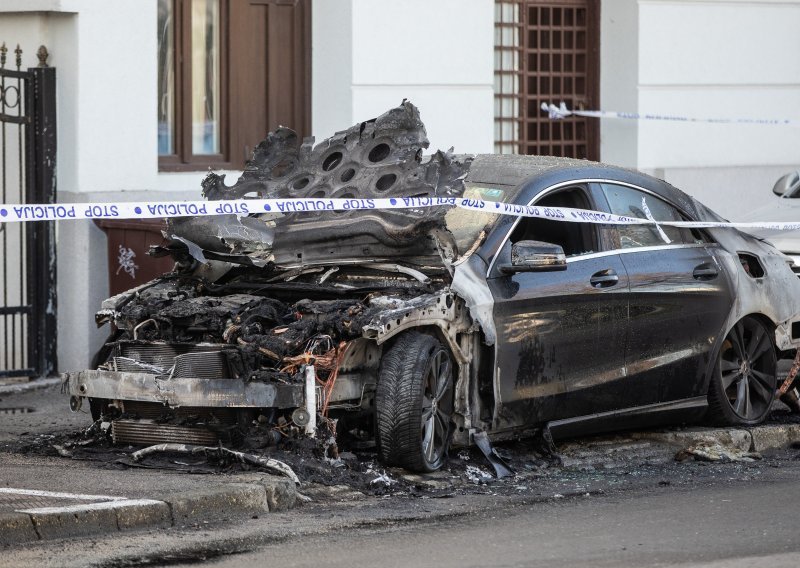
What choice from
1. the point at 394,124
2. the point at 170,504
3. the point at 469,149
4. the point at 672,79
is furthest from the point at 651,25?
the point at 170,504

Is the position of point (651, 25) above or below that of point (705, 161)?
above

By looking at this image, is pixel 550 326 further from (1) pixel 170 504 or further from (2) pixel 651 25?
(2) pixel 651 25

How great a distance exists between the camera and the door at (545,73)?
1700 centimetres

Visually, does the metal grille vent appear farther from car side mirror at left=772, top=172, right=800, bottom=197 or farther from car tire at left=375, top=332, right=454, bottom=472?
car side mirror at left=772, top=172, right=800, bottom=197

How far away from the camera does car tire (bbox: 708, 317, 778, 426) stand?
33.9 ft

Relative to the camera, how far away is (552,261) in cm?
909

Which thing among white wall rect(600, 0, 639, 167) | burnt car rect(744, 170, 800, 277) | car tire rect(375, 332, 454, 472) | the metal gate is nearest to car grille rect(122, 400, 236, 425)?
car tire rect(375, 332, 454, 472)

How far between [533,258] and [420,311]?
77 centimetres

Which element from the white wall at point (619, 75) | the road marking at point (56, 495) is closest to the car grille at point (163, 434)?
the road marking at point (56, 495)

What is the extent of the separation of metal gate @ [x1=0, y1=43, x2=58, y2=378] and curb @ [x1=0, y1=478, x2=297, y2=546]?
536 centimetres

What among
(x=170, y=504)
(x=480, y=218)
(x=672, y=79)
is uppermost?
(x=672, y=79)

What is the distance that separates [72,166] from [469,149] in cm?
406

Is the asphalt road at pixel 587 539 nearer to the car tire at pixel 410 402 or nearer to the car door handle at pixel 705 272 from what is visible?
the car tire at pixel 410 402

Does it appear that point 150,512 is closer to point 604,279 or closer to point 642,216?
point 604,279
